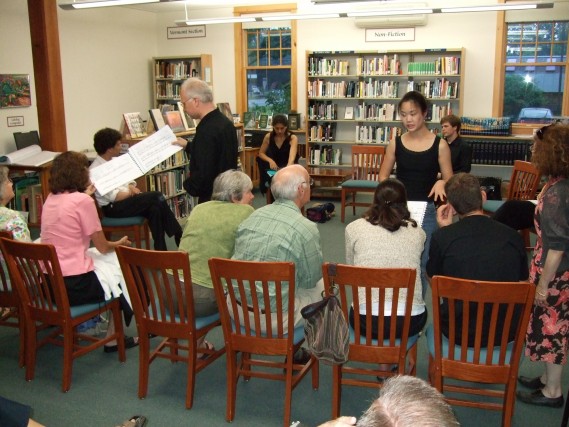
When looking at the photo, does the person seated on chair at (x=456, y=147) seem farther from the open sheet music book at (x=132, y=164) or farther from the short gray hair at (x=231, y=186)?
the short gray hair at (x=231, y=186)

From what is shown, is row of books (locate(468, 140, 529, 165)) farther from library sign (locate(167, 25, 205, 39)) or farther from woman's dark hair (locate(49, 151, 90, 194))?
woman's dark hair (locate(49, 151, 90, 194))

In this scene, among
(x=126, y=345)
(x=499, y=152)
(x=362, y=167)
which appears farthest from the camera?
(x=499, y=152)

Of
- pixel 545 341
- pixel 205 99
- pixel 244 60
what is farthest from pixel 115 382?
pixel 244 60

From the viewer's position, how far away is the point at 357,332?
2.75 meters

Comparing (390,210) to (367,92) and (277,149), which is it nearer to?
(277,149)

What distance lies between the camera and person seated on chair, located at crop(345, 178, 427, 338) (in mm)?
2812

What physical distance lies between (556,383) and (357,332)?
1.16 metres

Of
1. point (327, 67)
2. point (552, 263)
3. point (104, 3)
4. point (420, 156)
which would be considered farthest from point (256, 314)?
point (327, 67)

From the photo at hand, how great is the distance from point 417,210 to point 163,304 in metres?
1.42

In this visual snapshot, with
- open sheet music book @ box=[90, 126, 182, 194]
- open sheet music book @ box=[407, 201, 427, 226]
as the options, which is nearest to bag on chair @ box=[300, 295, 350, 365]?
open sheet music book @ box=[407, 201, 427, 226]

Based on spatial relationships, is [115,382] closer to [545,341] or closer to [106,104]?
[545,341]

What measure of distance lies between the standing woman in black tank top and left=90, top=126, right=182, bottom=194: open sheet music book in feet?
5.50

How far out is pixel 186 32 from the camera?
34.6 feet

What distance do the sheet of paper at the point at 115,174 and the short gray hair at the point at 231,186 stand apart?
1291 mm
